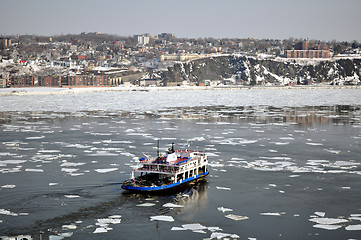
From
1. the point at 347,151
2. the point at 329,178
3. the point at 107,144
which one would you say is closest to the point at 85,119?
the point at 107,144

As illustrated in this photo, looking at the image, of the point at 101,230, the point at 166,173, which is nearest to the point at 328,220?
the point at 166,173

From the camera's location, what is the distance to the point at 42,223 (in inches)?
918

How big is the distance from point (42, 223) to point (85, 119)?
4402 centimetres

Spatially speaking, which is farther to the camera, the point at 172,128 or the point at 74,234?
the point at 172,128

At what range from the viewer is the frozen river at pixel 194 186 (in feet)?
75.4

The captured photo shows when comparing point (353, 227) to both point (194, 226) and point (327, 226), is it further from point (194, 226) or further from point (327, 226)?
point (194, 226)

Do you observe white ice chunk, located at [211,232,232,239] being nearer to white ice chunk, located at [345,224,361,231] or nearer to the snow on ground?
white ice chunk, located at [345,224,361,231]

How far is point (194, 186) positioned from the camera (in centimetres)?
3086

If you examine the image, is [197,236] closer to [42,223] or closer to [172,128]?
[42,223]

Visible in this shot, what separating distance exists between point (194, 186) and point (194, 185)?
0.78ft

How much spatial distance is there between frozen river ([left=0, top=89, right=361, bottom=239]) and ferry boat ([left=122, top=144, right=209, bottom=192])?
0.79m

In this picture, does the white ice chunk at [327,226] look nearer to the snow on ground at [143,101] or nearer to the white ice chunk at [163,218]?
the white ice chunk at [163,218]

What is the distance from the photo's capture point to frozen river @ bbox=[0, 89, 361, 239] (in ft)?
75.4

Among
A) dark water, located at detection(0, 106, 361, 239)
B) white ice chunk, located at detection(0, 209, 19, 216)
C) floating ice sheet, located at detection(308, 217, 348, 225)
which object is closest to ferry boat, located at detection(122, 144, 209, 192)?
dark water, located at detection(0, 106, 361, 239)
